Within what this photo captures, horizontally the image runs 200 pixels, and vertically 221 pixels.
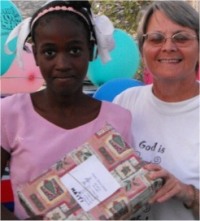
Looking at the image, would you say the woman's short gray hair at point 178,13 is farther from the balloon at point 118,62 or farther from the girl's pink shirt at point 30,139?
the balloon at point 118,62

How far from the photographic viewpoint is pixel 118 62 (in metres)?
2.90

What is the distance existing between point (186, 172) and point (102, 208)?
420 millimetres

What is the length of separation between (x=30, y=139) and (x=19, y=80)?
5.12 feet

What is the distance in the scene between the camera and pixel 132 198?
128cm

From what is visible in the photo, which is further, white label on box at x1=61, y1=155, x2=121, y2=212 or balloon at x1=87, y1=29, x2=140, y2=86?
balloon at x1=87, y1=29, x2=140, y2=86

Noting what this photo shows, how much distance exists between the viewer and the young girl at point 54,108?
136 cm

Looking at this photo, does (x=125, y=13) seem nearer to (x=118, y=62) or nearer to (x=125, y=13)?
(x=125, y=13)

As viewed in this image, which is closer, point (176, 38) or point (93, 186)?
point (93, 186)

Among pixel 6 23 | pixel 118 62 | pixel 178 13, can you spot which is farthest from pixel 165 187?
pixel 6 23

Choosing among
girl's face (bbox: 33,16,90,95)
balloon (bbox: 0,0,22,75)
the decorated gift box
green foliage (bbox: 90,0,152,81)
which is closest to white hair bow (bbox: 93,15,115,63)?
girl's face (bbox: 33,16,90,95)

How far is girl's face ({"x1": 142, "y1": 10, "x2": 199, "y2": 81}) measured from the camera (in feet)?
5.37

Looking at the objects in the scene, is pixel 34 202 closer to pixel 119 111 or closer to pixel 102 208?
pixel 102 208

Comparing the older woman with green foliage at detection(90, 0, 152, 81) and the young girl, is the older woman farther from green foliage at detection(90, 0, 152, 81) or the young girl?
green foliage at detection(90, 0, 152, 81)

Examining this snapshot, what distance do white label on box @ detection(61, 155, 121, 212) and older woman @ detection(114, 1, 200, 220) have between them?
286mm
